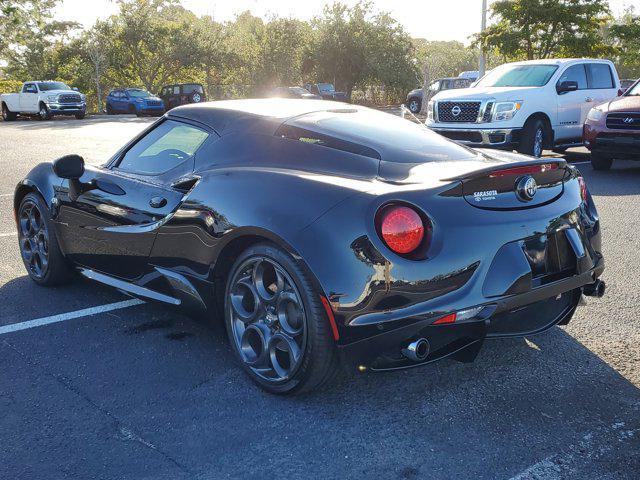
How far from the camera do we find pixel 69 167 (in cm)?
425

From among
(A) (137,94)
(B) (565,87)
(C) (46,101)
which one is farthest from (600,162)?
(A) (137,94)

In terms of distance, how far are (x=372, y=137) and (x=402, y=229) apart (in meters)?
0.99

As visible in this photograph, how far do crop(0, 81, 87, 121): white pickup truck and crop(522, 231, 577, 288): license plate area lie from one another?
3037 cm

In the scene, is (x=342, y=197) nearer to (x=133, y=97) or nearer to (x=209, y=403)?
(x=209, y=403)

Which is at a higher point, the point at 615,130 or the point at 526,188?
the point at 526,188

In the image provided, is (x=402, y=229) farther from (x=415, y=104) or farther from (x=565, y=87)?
(x=415, y=104)

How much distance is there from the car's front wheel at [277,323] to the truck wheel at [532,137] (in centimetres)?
943

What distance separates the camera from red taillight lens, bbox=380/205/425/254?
2.85 m

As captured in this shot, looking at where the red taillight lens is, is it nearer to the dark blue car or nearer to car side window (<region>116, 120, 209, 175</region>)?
car side window (<region>116, 120, 209, 175</region>)

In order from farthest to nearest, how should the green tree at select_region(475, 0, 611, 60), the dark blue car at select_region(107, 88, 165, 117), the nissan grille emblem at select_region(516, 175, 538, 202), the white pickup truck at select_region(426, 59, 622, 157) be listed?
the dark blue car at select_region(107, 88, 165, 117) → the green tree at select_region(475, 0, 611, 60) → the white pickup truck at select_region(426, 59, 622, 157) → the nissan grille emblem at select_region(516, 175, 538, 202)

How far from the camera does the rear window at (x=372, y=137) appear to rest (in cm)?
352

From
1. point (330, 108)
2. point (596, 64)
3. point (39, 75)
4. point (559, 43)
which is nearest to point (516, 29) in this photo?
point (559, 43)

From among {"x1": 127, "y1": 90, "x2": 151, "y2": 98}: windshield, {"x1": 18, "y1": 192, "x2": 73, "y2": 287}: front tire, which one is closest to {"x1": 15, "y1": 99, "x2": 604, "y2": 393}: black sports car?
{"x1": 18, "y1": 192, "x2": 73, "y2": 287}: front tire

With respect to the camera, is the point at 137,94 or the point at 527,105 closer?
the point at 527,105
